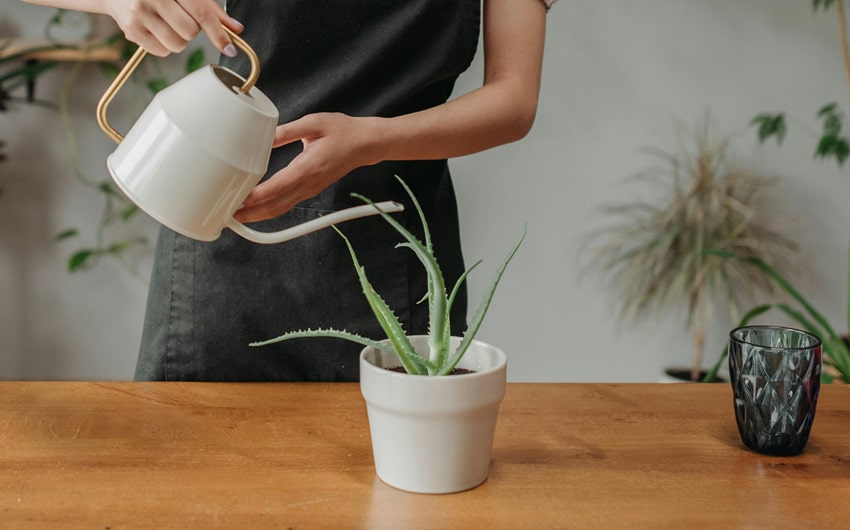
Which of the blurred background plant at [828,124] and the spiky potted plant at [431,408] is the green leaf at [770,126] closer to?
the blurred background plant at [828,124]

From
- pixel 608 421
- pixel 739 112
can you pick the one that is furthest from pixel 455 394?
pixel 739 112

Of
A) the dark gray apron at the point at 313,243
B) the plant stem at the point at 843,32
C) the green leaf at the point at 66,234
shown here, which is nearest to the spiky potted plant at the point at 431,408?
the dark gray apron at the point at 313,243

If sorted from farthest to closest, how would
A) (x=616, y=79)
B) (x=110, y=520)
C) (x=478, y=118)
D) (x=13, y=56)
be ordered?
(x=616, y=79)
(x=13, y=56)
(x=478, y=118)
(x=110, y=520)

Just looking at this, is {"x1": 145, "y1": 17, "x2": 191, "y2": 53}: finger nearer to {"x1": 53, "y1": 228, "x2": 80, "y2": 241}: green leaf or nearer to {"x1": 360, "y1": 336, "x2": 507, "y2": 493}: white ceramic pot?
{"x1": 360, "y1": 336, "x2": 507, "y2": 493}: white ceramic pot

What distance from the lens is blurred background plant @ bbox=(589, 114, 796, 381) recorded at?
249 cm

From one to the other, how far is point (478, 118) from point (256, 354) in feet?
1.45

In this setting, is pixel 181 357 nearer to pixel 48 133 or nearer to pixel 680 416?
pixel 680 416

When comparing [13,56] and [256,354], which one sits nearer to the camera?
[256,354]

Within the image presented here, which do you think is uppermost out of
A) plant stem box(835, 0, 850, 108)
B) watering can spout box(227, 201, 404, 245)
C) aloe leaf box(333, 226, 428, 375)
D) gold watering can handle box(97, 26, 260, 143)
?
plant stem box(835, 0, 850, 108)

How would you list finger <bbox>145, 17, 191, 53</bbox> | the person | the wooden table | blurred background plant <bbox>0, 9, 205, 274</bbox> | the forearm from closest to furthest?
the wooden table < finger <bbox>145, 17, 191, 53</bbox> < the forearm < the person < blurred background plant <bbox>0, 9, 205, 274</bbox>

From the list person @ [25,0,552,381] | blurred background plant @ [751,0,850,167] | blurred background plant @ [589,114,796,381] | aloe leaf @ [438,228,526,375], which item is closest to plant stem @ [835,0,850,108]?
blurred background plant @ [751,0,850,167]

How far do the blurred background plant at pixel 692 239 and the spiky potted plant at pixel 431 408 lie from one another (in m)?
1.88

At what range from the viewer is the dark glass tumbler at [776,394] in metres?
0.79

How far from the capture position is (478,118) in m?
1.08
